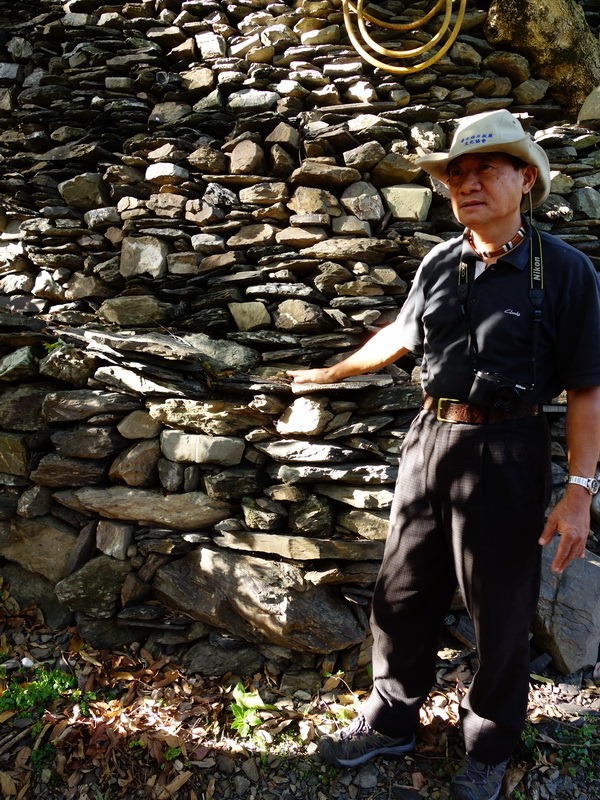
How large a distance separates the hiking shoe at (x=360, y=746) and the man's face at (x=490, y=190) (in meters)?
2.48

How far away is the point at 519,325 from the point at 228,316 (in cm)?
207

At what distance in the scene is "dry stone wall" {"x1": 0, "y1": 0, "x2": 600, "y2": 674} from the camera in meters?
3.27

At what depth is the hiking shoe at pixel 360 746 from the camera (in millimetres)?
2648

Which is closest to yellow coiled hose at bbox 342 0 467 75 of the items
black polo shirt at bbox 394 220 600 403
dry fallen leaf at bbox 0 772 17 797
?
black polo shirt at bbox 394 220 600 403

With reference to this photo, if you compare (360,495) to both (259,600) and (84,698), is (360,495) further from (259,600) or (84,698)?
(84,698)

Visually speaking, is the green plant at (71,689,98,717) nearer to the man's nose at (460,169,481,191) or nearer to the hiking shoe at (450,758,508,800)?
the hiking shoe at (450,758,508,800)

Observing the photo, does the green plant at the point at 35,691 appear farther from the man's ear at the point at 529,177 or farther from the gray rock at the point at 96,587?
the man's ear at the point at 529,177

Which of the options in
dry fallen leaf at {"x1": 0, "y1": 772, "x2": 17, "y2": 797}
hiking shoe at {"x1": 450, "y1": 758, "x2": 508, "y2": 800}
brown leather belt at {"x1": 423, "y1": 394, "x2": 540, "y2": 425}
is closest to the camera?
brown leather belt at {"x1": 423, "y1": 394, "x2": 540, "y2": 425}

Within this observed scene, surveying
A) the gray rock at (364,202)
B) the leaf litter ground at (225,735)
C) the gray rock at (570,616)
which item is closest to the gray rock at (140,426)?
the leaf litter ground at (225,735)

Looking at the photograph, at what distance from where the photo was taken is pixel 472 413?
211cm

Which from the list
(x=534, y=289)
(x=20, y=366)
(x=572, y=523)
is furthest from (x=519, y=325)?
(x=20, y=366)

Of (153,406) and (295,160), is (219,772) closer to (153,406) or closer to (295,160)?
(153,406)

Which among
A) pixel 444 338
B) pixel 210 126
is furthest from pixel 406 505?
pixel 210 126

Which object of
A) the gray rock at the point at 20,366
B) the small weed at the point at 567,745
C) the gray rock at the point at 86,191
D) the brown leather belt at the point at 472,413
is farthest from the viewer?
the gray rock at the point at 86,191
